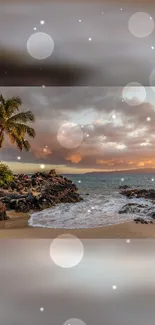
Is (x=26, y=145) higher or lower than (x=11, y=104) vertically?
lower

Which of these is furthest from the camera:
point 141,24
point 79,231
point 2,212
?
point 2,212

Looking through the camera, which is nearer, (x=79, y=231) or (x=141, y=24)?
(x=141, y=24)

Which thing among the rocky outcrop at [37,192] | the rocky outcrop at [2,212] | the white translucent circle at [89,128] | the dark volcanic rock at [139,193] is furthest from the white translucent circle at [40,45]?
the dark volcanic rock at [139,193]

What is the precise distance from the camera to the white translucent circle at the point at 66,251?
2992mm

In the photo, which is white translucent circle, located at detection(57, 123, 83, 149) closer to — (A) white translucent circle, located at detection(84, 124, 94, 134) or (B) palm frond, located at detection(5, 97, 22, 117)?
(A) white translucent circle, located at detection(84, 124, 94, 134)

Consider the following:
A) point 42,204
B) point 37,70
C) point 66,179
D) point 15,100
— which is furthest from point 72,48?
point 42,204

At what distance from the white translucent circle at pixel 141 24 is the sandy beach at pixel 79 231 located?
2536 mm

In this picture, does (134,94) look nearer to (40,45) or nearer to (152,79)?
(152,79)

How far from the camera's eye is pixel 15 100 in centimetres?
524

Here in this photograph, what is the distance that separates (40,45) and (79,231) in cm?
261

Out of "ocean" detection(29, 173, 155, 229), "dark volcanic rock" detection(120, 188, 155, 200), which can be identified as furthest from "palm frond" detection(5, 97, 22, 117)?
"dark volcanic rock" detection(120, 188, 155, 200)

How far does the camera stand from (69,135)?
5.46 m

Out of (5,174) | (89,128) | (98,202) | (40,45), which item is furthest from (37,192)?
(40,45)

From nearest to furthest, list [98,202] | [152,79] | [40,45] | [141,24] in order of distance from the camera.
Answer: [141,24]
[40,45]
[152,79]
[98,202]
